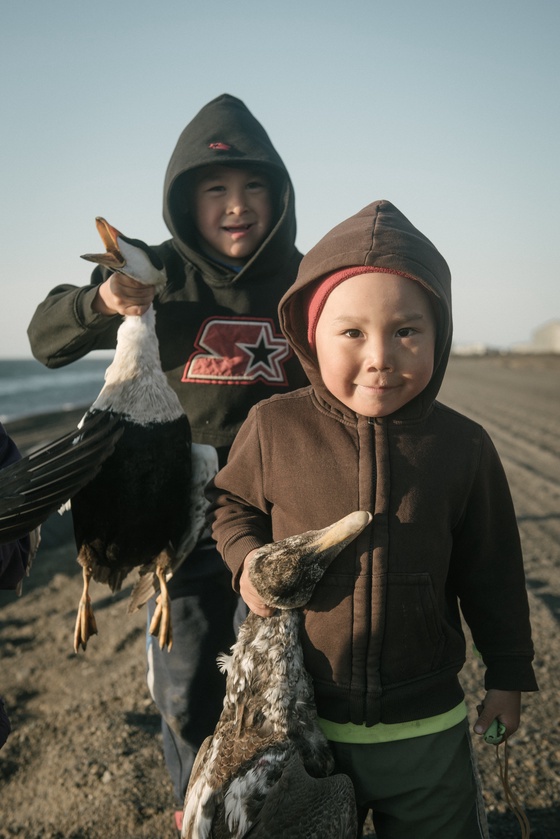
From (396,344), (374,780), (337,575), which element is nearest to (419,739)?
(374,780)

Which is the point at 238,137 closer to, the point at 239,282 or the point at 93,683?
the point at 239,282

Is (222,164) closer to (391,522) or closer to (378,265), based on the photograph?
(378,265)

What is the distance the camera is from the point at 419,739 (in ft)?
6.08

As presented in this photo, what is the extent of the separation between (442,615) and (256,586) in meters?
0.53

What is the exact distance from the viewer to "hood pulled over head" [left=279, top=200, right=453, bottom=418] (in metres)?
1.79

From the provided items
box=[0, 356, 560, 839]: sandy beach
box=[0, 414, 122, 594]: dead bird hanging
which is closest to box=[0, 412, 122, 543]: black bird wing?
box=[0, 414, 122, 594]: dead bird hanging

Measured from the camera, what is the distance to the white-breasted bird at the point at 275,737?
64.7 inches

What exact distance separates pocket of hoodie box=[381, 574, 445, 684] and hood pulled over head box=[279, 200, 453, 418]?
0.47 metres

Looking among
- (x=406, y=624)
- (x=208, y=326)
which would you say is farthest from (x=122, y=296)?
(x=406, y=624)

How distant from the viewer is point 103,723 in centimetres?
362

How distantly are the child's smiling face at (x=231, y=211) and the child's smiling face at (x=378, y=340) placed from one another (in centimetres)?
100

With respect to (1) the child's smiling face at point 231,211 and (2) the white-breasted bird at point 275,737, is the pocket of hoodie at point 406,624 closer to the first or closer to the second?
(2) the white-breasted bird at point 275,737

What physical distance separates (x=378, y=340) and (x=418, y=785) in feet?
3.89

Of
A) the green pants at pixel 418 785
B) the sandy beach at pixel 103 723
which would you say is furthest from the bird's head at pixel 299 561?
the sandy beach at pixel 103 723
